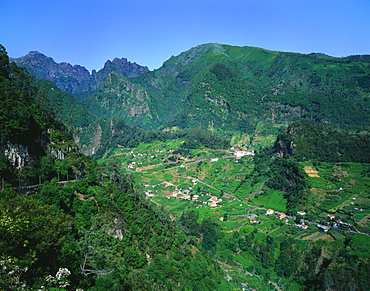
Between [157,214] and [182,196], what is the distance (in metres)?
30.4

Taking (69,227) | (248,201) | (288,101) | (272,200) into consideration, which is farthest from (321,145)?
(69,227)

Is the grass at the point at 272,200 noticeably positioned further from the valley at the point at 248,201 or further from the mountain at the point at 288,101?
the mountain at the point at 288,101

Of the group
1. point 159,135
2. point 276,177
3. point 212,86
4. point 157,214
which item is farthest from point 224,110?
point 157,214

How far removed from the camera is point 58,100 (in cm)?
14988

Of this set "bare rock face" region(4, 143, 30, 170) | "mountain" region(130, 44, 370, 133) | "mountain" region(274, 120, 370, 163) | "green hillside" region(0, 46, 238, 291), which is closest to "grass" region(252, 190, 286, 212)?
"mountain" region(274, 120, 370, 163)

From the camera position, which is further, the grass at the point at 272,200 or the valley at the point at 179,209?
the grass at the point at 272,200

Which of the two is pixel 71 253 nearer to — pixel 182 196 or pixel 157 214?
pixel 157 214

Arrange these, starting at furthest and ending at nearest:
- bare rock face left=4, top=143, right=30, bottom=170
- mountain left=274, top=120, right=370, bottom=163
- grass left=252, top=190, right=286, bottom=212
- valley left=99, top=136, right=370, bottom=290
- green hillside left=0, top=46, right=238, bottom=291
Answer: mountain left=274, top=120, right=370, bottom=163
grass left=252, top=190, right=286, bottom=212
valley left=99, top=136, right=370, bottom=290
bare rock face left=4, top=143, right=30, bottom=170
green hillside left=0, top=46, right=238, bottom=291

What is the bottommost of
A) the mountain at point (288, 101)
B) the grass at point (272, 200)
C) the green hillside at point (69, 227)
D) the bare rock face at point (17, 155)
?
the grass at point (272, 200)

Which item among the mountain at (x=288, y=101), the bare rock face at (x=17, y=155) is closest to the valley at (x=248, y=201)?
the bare rock face at (x=17, y=155)

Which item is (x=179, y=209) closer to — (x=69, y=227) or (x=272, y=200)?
(x=272, y=200)

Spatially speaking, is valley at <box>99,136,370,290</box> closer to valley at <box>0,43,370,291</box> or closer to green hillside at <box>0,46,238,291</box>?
valley at <box>0,43,370,291</box>

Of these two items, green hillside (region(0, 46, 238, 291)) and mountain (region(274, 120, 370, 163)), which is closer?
green hillside (region(0, 46, 238, 291))

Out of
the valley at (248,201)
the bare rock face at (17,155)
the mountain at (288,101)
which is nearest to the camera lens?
the bare rock face at (17,155)
